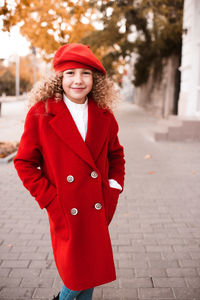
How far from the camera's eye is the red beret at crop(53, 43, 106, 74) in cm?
187

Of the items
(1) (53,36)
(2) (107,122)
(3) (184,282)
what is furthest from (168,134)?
(2) (107,122)

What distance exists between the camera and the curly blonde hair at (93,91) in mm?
1971

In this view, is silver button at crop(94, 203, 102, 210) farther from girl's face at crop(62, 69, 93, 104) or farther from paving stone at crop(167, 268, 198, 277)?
paving stone at crop(167, 268, 198, 277)

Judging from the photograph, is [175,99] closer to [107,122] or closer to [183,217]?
[183,217]

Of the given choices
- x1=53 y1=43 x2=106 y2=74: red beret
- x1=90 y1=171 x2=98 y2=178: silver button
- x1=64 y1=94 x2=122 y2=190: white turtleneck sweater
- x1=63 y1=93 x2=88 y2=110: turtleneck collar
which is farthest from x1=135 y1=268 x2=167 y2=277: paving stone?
x1=53 y1=43 x2=106 y2=74: red beret

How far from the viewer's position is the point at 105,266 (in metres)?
1.94

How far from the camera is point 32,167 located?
6.14 feet

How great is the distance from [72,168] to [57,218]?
1.04ft

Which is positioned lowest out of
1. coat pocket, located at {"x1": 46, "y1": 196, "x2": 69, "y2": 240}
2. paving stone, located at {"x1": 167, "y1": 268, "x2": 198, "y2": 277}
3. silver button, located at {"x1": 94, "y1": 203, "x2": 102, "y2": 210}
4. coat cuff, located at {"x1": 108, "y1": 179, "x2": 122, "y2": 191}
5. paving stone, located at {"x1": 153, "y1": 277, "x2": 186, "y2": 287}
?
paving stone, located at {"x1": 153, "y1": 277, "x2": 186, "y2": 287}

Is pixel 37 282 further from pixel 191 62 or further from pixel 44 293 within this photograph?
pixel 191 62

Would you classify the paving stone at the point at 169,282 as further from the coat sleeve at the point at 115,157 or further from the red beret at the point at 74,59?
the red beret at the point at 74,59

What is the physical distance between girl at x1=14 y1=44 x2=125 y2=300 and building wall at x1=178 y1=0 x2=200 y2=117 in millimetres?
9079

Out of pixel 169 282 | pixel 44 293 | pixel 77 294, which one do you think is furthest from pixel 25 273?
pixel 169 282

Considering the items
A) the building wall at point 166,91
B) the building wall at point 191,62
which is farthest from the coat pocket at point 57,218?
the building wall at point 166,91
